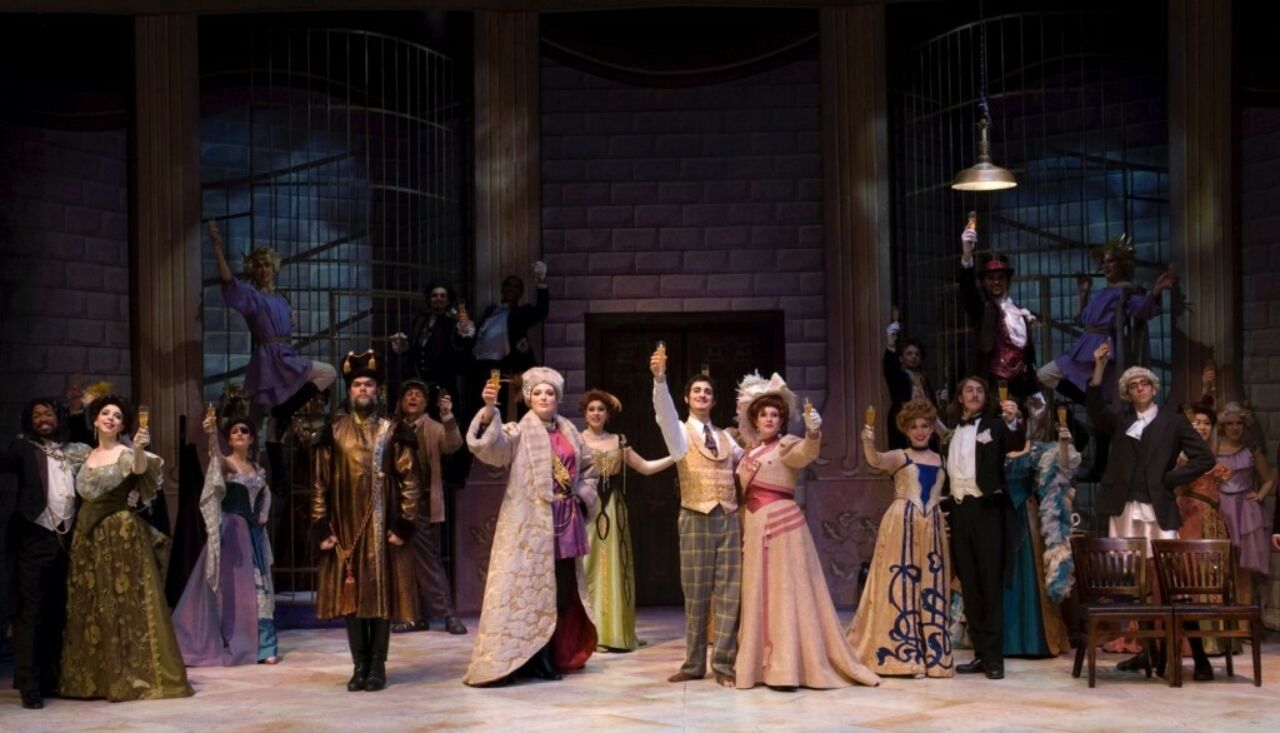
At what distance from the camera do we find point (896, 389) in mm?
10125

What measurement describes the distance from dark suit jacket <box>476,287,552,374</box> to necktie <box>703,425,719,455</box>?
268cm

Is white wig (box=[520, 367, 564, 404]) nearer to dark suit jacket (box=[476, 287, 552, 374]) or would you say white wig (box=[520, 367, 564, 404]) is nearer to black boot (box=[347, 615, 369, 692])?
black boot (box=[347, 615, 369, 692])

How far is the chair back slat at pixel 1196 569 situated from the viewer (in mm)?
7371

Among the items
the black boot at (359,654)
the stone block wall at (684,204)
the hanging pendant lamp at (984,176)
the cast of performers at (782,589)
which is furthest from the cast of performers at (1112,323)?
the black boot at (359,654)

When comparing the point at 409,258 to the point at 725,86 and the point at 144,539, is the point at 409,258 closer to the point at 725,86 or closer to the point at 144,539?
the point at 725,86

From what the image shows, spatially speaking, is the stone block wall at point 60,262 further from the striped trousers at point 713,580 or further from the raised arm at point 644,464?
the striped trousers at point 713,580

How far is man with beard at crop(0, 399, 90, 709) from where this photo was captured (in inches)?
283

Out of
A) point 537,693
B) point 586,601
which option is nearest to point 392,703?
point 537,693

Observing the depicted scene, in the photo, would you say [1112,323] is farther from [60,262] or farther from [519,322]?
[60,262]

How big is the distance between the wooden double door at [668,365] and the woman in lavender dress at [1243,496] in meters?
2.88

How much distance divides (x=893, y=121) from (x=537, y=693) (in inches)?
193

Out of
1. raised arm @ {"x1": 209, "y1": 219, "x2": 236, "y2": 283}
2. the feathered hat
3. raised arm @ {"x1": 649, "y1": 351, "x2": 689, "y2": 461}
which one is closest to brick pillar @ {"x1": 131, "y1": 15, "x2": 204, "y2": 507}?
raised arm @ {"x1": 209, "y1": 219, "x2": 236, "y2": 283}

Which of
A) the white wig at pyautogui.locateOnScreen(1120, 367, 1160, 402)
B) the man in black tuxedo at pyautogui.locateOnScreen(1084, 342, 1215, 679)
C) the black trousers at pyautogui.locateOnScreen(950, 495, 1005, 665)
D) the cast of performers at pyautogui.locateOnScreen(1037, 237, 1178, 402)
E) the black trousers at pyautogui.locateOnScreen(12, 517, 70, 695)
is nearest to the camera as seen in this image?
the black trousers at pyautogui.locateOnScreen(12, 517, 70, 695)

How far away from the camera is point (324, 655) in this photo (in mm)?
8703
